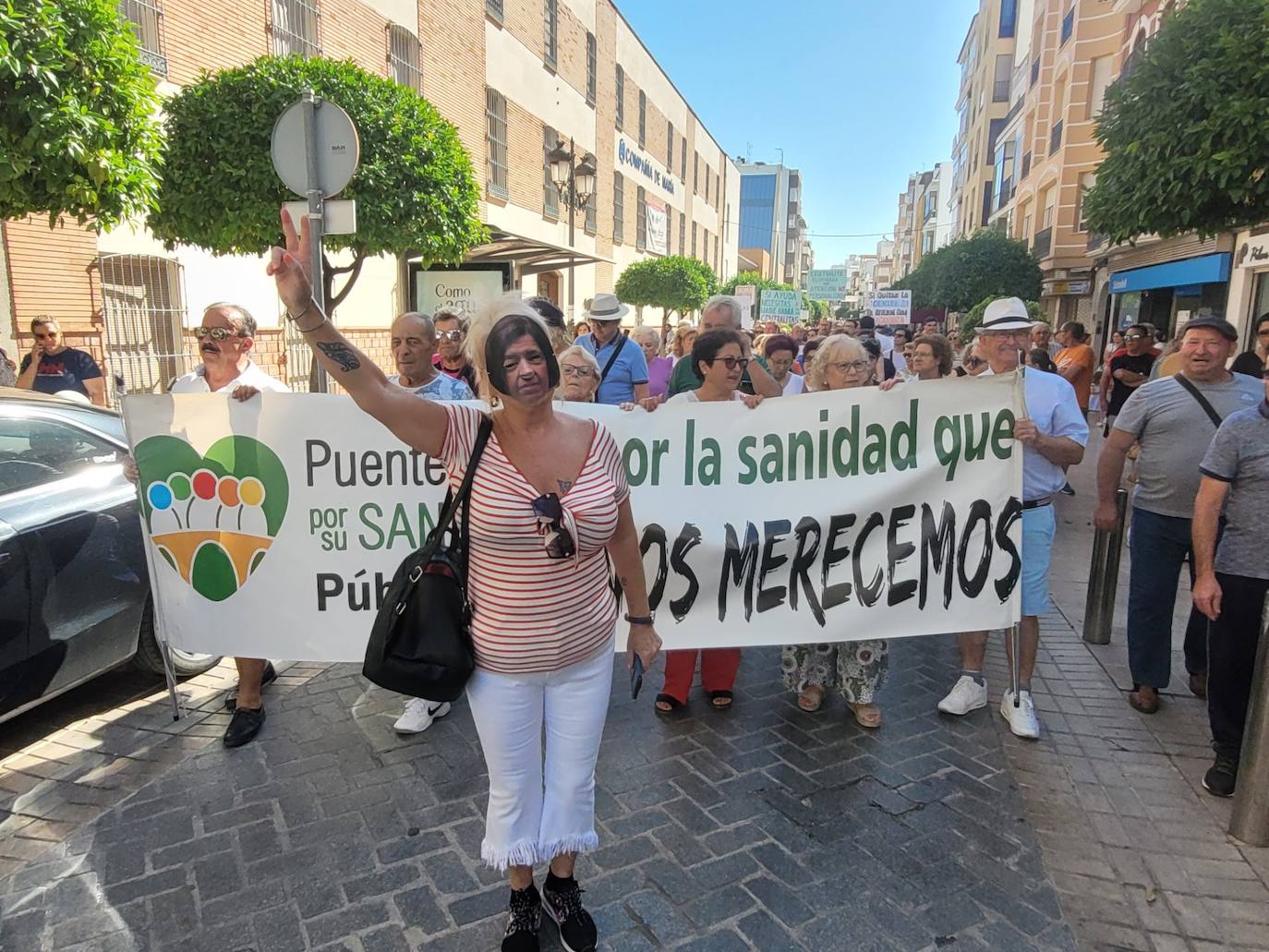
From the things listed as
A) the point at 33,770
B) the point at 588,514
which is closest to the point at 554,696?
the point at 588,514

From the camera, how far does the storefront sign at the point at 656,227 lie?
3650cm

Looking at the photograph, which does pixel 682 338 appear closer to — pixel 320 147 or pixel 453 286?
pixel 453 286

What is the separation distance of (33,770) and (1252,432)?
540cm

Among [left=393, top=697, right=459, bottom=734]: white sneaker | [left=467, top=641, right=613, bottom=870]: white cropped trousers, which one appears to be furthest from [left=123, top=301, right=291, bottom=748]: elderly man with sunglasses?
[left=467, top=641, right=613, bottom=870]: white cropped trousers

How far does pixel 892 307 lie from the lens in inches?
934

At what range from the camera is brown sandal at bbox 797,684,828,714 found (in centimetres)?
420

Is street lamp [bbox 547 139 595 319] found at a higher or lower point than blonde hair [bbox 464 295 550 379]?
higher

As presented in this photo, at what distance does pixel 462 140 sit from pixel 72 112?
10.3 metres

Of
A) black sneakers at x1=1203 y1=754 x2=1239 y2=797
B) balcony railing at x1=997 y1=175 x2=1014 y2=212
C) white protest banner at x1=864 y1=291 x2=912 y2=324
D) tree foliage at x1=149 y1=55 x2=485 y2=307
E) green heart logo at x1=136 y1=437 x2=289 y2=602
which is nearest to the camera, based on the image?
black sneakers at x1=1203 y1=754 x2=1239 y2=797

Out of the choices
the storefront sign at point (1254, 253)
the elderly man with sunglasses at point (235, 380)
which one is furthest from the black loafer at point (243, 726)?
the storefront sign at point (1254, 253)

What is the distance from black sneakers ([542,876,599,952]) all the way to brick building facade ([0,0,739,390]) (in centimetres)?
591

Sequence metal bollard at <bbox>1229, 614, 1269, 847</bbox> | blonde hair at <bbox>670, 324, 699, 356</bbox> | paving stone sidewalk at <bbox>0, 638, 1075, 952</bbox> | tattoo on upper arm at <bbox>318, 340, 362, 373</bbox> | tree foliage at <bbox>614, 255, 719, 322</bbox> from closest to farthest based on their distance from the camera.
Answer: tattoo on upper arm at <bbox>318, 340, 362, 373</bbox>, paving stone sidewalk at <bbox>0, 638, 1075, 952</bbox>, metal bollard at <bbox>1229, 614, 1269, 847</bbox>, blonde hair at <bbox>670, 324, 699, 356</bbox>, tree foliage at <bbox>614, 255, 719, 322</bbox>

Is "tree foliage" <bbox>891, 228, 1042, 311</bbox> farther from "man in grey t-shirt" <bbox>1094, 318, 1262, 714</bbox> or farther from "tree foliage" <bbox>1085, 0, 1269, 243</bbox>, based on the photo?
"man in grey t-shirt" <bbox>1094, 318, 1262, 714</bbox>

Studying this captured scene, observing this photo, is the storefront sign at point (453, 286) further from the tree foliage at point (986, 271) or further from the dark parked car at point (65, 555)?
the tree foliage at point (986, 271)
